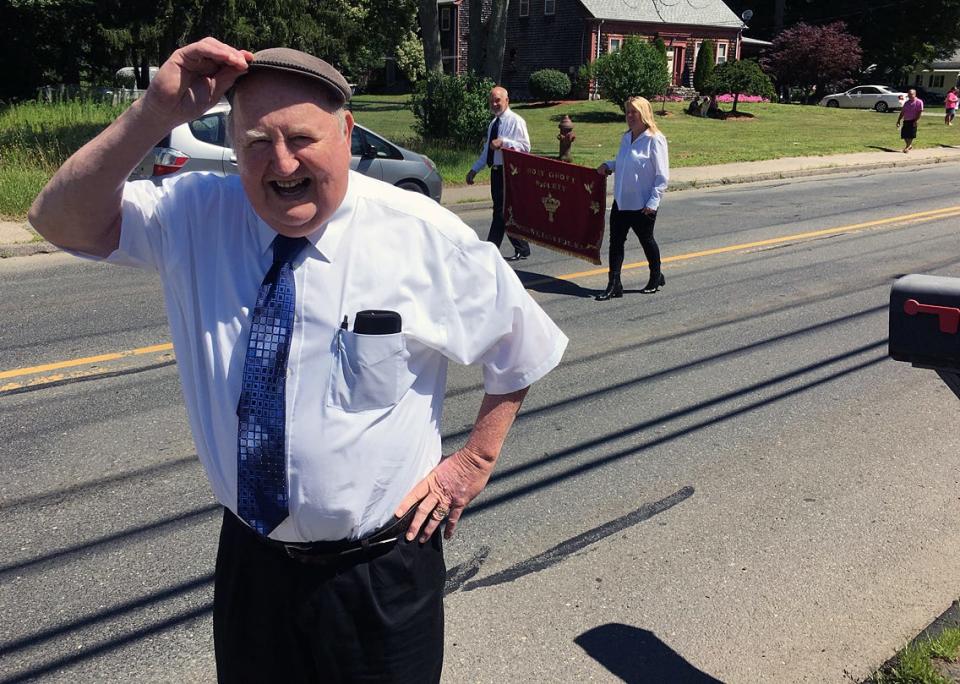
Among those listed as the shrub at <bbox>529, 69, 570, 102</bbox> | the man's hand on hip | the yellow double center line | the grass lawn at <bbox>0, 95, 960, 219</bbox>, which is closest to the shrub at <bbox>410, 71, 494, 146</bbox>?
the grass lawn at <bbox>0, 95, 960, 219</bbox>

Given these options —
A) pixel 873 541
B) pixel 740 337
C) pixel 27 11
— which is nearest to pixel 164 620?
pixel 873 541

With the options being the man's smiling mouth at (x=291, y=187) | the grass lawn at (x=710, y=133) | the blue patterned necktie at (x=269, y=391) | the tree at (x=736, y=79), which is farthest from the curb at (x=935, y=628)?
the tree at (x=736, y=79)

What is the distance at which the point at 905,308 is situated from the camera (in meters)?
2.51

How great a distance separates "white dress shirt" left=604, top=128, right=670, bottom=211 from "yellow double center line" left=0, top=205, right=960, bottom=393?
1.42 m

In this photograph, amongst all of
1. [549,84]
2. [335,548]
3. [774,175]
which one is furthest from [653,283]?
[549,84]

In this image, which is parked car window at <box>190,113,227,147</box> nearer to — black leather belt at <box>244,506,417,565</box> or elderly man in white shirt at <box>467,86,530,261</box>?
elderly man in white shirt at <box>467,86,530,261</box>

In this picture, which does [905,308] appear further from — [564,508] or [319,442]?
[564,508]

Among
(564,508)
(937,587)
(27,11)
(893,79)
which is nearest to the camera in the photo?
(937,587)

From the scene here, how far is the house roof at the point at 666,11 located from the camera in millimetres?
46406

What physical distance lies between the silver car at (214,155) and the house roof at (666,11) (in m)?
34.8

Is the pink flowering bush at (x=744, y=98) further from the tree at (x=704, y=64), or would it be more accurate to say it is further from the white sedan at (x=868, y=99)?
the white sedan at (x=868, y=99)

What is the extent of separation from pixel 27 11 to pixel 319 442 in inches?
1523

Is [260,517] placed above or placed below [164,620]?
above

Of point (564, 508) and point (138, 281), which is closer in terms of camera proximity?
point (564, 508)
